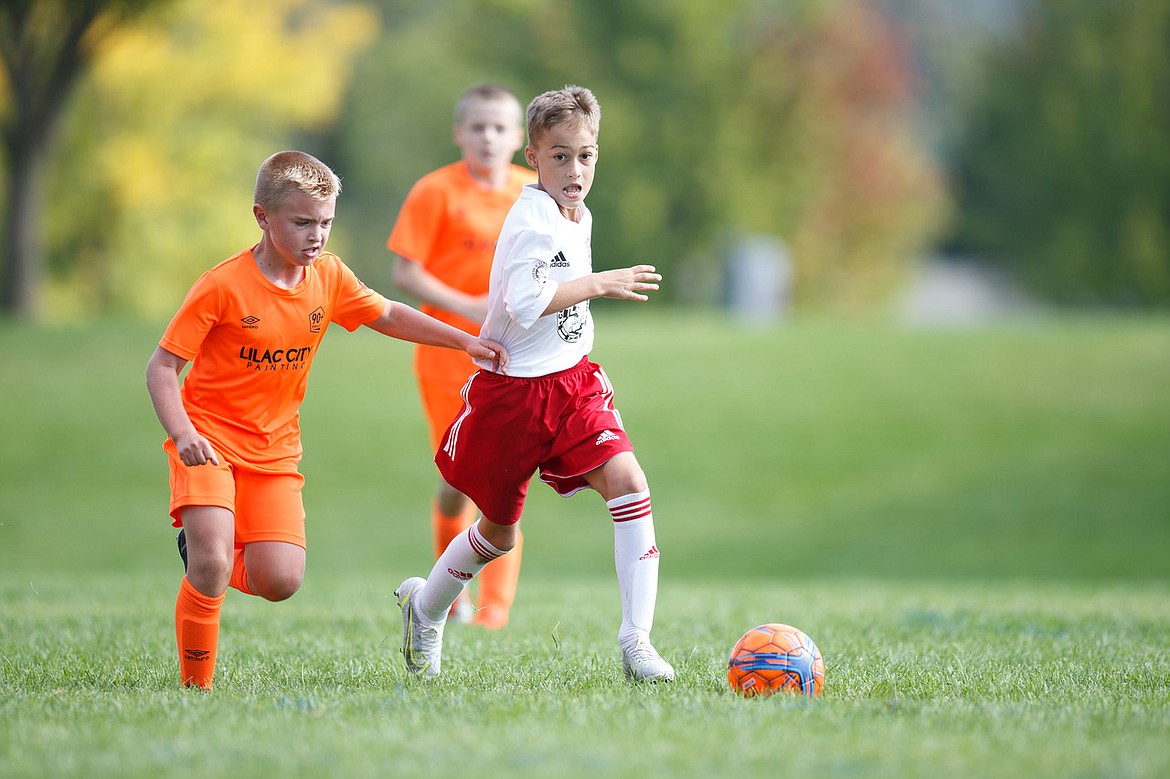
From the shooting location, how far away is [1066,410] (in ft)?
61.0

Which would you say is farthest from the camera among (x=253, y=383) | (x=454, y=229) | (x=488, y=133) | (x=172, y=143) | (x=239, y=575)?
(x=172, y=143)

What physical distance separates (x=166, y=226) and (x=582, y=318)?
23486 mm

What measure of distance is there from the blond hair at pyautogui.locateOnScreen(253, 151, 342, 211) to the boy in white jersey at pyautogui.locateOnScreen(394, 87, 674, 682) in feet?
2.22

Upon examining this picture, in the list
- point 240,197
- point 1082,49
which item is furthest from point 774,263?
point 1082,49

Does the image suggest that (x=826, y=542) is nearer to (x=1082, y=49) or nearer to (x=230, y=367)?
(x=230, y=367)

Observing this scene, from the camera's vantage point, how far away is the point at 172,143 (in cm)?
2664

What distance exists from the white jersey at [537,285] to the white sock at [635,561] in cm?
57

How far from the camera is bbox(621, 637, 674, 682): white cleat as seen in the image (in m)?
4.73

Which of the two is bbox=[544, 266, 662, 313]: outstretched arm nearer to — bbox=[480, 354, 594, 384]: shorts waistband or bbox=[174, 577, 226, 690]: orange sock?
bbox=[480, 354, 594, 384]: shorts waistband

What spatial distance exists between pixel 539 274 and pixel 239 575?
1.66 metres

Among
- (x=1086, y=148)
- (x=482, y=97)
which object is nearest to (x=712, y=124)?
(x=1086, y=148)

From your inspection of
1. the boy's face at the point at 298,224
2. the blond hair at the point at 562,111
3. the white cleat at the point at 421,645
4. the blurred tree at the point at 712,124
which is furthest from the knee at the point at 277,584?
the blurred tree at the point at 712,124

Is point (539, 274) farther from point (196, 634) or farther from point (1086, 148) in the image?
point (1086, 148)

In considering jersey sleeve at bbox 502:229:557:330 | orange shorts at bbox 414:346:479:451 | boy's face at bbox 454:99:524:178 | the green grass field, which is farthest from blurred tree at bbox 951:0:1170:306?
jersey sleeve at bbox 502:229:557:330
